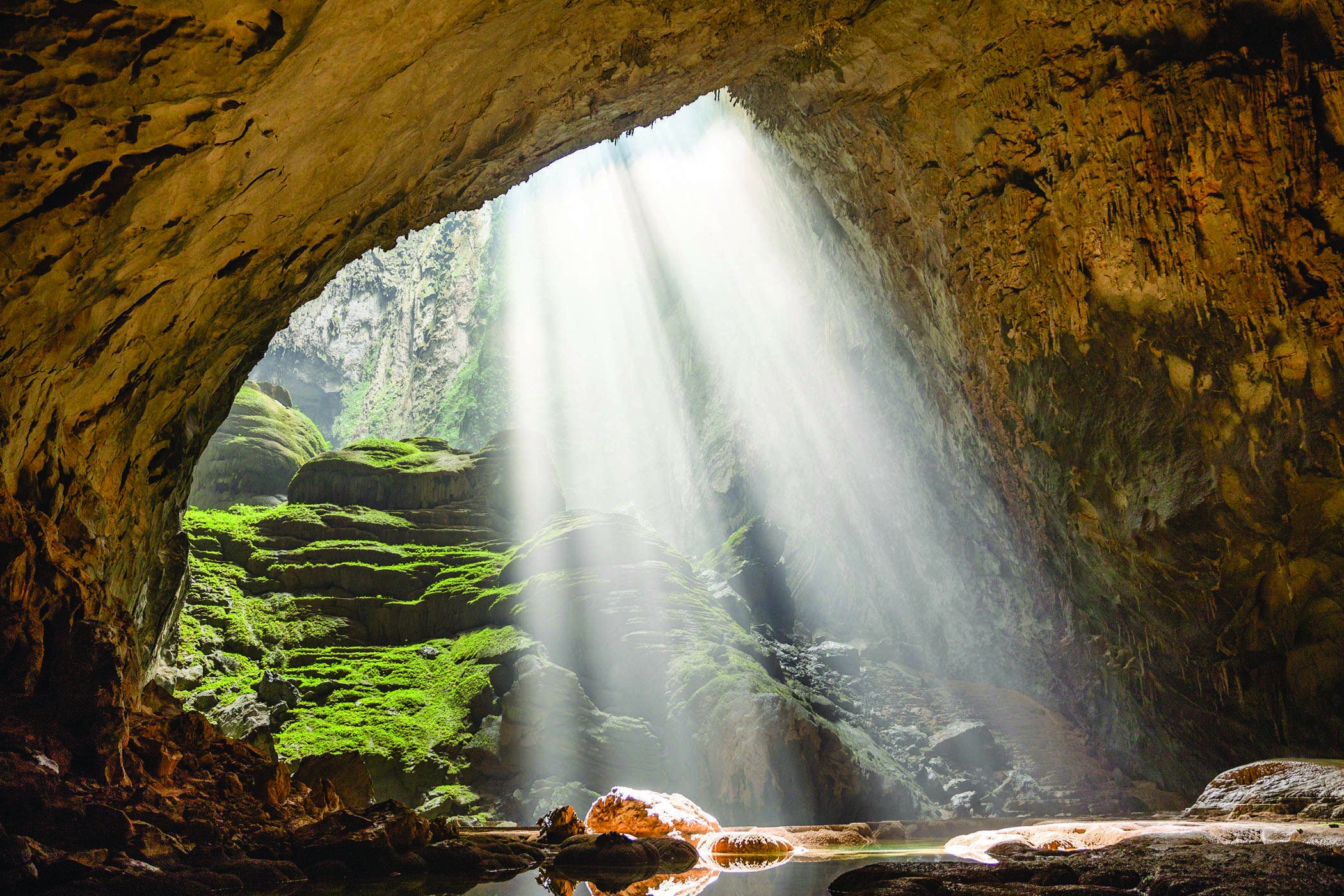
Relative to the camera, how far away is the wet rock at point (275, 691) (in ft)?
77.2

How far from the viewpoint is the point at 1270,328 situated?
43.6ft

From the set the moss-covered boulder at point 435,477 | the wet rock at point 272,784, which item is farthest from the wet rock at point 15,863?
the moss-covered boulder at point 435,477

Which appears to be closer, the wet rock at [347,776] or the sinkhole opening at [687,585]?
the wet rock at [347,776]

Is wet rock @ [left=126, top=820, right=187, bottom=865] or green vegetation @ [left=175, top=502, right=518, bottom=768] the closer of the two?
wet rock @ [left=126, top=820, right=187, bottom=865]

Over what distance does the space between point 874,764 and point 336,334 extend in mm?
58403

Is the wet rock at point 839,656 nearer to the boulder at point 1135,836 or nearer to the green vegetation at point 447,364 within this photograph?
the boulder at point 1135,836

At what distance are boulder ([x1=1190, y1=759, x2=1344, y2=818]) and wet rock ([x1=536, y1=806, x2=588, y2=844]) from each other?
9.11 m

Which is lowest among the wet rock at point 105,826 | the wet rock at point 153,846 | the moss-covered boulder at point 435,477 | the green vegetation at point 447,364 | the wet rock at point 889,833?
the wet rock at point 889,833

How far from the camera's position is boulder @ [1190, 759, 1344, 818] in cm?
986

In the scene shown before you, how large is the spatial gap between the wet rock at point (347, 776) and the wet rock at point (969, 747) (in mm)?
20111

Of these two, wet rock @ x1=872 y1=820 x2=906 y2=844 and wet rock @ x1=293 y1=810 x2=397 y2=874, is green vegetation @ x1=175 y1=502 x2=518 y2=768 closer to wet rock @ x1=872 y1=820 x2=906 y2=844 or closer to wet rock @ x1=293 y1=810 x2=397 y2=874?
wet rock @ x1=872 y1=820 x2=906 y2=844

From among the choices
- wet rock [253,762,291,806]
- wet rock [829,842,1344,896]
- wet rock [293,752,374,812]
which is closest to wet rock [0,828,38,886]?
wet rock [253,762,291,806]

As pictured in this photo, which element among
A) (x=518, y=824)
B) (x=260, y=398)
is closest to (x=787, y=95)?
(x=518, y=824)

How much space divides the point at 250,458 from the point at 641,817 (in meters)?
36.0
